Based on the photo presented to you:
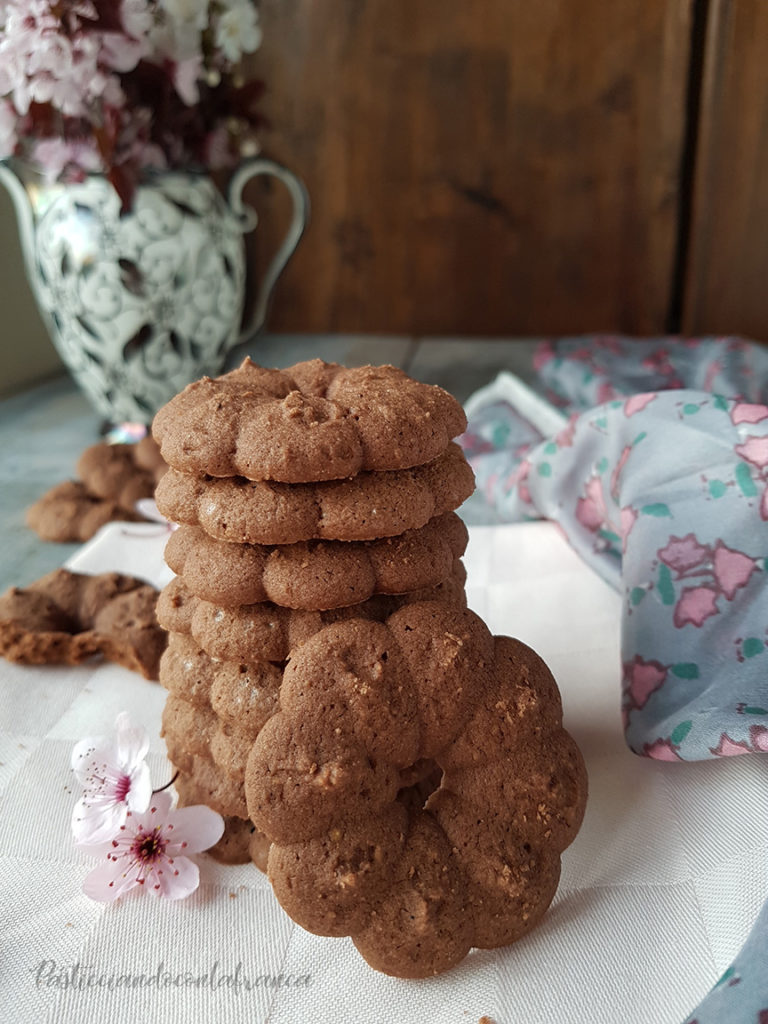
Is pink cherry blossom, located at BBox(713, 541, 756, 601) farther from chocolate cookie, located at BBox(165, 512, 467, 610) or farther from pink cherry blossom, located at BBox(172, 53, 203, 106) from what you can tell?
pink cherry blossom, located at BBox(172, 53, 203, 106)

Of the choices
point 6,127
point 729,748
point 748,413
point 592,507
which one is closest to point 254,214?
point 6,127

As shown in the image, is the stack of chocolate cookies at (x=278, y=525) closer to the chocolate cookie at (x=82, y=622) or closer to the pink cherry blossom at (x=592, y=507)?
the chocolate cookie at (x=82, y=622)

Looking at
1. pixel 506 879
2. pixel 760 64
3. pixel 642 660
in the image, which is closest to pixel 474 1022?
pixel 506 879

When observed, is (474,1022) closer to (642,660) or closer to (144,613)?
(642,660)

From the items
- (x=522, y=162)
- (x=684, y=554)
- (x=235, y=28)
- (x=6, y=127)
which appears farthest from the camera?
(x=522, y=162)

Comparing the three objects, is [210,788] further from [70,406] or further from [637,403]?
[70,406]

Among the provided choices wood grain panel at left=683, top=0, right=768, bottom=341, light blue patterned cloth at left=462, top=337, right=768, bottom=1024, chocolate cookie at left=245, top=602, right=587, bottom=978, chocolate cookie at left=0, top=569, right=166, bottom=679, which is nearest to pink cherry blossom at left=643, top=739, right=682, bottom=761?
light blue patterned cloth at left=462, top=337, right=768, bottom=1024
